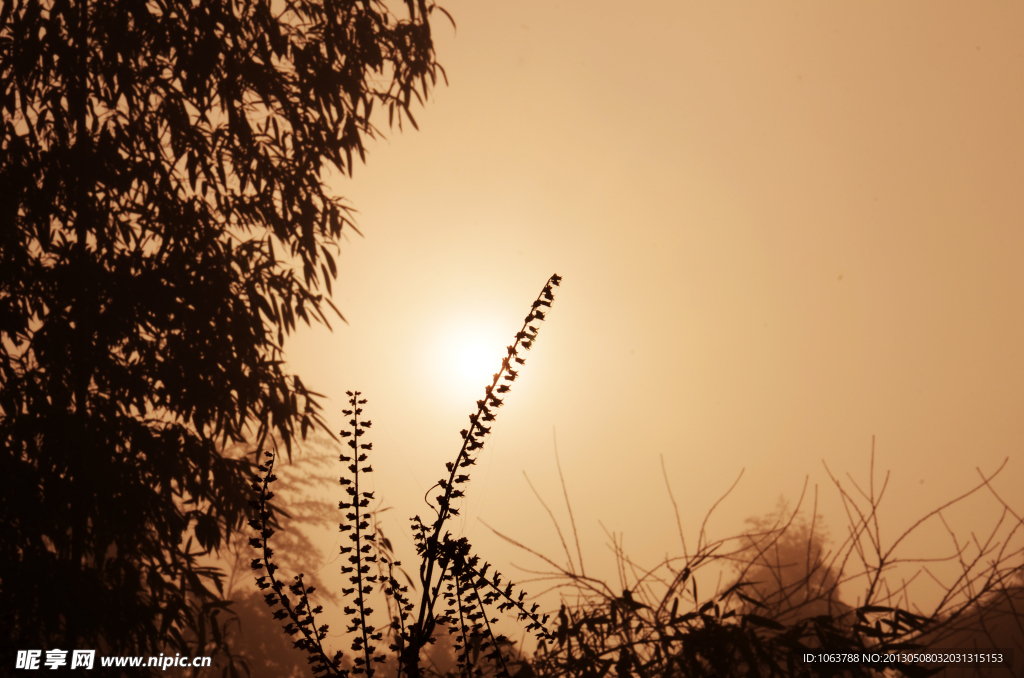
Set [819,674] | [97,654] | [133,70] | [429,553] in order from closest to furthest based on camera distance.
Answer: [429,553] < [819,674] < [97,654] < [133,70]

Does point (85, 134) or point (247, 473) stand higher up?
point (85, 134)

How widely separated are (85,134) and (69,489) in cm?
169

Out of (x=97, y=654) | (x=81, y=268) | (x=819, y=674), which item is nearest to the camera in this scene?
(x=819, y=674)

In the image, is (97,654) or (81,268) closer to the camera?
(97,654)

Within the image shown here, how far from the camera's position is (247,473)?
3506 millimetres

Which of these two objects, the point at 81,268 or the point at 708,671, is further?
the point at 81,268

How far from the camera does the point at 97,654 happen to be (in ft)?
9.36

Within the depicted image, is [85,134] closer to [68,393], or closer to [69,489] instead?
[68,393]

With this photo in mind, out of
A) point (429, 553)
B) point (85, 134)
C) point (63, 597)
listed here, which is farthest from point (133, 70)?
point (429, 553)

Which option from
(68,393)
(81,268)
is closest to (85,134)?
(81,268)

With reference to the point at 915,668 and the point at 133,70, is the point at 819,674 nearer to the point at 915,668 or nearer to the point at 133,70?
the point at 915,668

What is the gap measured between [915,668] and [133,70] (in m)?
4.01

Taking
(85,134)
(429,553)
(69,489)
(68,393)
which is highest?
(85,134)

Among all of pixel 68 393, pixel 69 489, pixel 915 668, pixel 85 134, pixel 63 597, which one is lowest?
pixel 915 668
